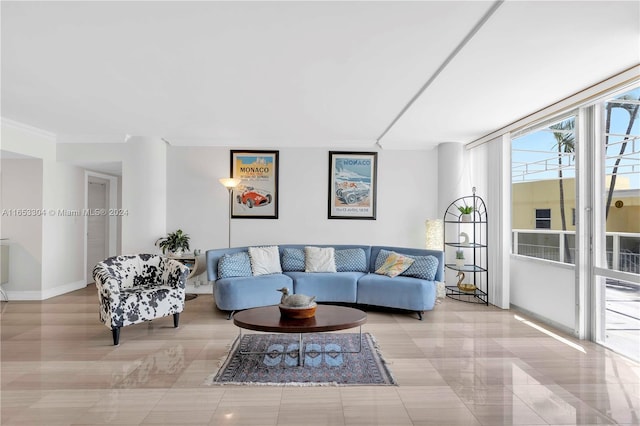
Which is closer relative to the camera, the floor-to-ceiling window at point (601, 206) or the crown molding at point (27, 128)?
the floor-to-ceiling window at point (601, 206)

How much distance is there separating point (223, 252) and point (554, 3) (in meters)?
4.61

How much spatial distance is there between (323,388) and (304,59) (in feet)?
8.75

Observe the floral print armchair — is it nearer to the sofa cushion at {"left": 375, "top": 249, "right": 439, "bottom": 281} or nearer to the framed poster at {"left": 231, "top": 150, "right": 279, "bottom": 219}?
the framed poster at {"left": 231, "top": 150, "right": 279, "bottom": 219}

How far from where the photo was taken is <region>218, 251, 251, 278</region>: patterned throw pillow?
5020 millimetres

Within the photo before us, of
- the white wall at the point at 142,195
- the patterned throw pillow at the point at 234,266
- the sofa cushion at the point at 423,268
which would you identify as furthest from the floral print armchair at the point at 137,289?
the sofa cushion at the point at 423,268

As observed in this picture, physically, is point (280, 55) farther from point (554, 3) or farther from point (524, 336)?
point (524, 336)

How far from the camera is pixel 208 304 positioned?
5.46m

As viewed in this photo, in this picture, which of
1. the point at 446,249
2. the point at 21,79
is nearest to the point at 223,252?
the point at 21,79

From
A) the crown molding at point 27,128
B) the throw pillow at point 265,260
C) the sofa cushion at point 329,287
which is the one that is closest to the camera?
the crown molding at point 27,128

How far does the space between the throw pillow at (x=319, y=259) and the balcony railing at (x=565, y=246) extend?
2683 mm

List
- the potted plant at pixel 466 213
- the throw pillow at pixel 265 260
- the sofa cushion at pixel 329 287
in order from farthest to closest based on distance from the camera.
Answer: the potted plant at pixel 466 213 < the throw pillow at pixel 265 260 < the sofa cushion at pixel 329 287

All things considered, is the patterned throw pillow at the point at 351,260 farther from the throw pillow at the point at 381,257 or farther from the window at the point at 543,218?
the window at the point at 543,218

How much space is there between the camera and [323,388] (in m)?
2.77

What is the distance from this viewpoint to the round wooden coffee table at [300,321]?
122 inches
